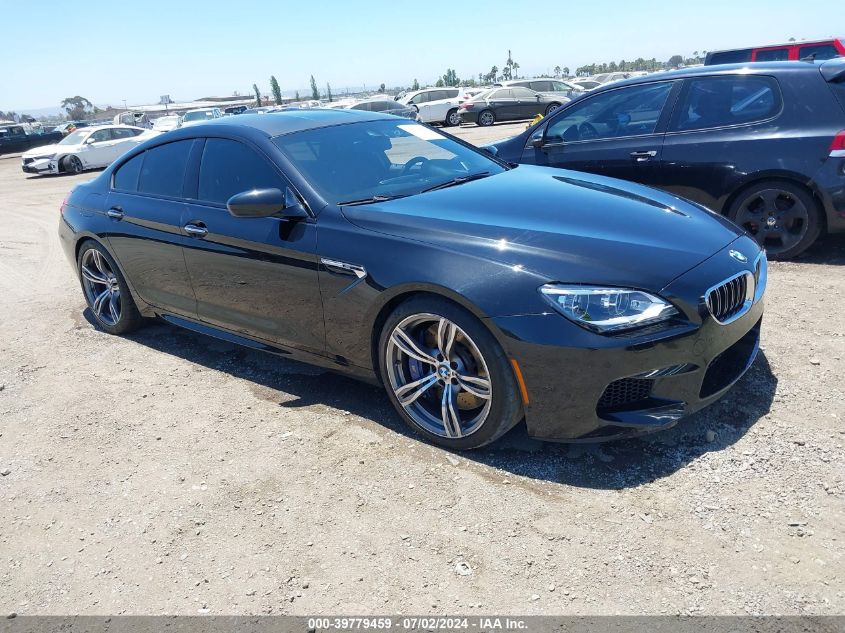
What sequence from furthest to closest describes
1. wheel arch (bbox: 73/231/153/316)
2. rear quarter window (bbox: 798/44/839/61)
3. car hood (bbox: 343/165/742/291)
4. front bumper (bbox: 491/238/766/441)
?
rear quarter window (bbox: 798/44/839/61) → wheel arch (bbox: 73/231/153/316) → car hood (bbox: 343/165/742/291) → front bumper (bbox: 491/238/766/441)

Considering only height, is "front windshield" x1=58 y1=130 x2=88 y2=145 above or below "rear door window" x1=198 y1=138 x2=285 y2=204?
above

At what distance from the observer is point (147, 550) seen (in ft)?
8.82

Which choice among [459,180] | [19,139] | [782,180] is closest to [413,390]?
[459,180]

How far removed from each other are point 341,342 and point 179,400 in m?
1.28

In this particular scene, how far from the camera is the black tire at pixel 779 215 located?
205 inches

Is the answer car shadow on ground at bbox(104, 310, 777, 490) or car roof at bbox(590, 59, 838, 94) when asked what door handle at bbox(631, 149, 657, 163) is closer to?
car roof at bbox(590, 59, 838, 94)

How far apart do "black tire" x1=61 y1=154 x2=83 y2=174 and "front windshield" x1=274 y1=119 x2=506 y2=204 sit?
19.8m

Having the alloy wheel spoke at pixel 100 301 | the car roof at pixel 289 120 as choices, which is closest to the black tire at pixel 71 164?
the alloy wheel spoke at pixel 100 301

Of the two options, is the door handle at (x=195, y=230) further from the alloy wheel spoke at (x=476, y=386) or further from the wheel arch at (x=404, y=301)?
the alloy wheel spoke at (x=476, y=386)

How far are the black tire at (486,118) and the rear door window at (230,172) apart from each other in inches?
914

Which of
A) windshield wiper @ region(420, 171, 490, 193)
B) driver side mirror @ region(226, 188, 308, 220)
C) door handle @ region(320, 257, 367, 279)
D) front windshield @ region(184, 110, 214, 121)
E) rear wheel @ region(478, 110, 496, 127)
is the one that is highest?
front windshield @ region(184, 110, 214, 121)

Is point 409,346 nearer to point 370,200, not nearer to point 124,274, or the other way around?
point 370,200

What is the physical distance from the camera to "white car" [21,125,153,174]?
2050 centimetres

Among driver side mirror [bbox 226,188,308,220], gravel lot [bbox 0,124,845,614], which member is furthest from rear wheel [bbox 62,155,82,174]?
driver side mirror [bbox 226,188,308,220]
